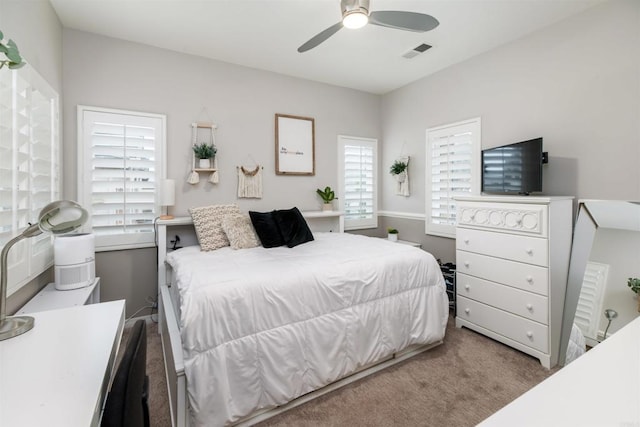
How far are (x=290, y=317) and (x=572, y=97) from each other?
9.63 ft

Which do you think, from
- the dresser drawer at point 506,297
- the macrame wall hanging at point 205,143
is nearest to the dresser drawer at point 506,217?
the dresser drawer at point 506,297

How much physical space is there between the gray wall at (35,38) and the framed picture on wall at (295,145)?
208 cm

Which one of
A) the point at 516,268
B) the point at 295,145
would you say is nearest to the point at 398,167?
the point at 295,145

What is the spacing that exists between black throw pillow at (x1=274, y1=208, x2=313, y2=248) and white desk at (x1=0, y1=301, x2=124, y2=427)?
5.68ft

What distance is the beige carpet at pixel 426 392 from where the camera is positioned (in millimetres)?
1778

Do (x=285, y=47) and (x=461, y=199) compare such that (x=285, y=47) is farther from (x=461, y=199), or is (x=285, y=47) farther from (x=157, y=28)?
(x=461, y=199)

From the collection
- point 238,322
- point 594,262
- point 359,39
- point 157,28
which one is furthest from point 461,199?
point 157,28

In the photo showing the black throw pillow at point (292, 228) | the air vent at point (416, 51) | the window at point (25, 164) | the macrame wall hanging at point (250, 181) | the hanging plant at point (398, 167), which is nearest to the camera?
the window at point (25, 164)

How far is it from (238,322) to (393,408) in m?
1.12

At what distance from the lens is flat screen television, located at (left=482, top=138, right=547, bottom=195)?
8.16 ft

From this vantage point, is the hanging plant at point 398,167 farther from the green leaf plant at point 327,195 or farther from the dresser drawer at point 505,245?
the dresser drawer at point 505,245

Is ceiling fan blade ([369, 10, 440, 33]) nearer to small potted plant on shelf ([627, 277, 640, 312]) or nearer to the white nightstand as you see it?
small potted plant on shelf ([627, 277, 640, 312])

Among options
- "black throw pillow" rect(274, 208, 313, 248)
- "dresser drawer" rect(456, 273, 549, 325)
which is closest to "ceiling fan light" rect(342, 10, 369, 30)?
"black throw pillow" rect(274, 208, 313, 248)

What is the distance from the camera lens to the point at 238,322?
1.66 metres
